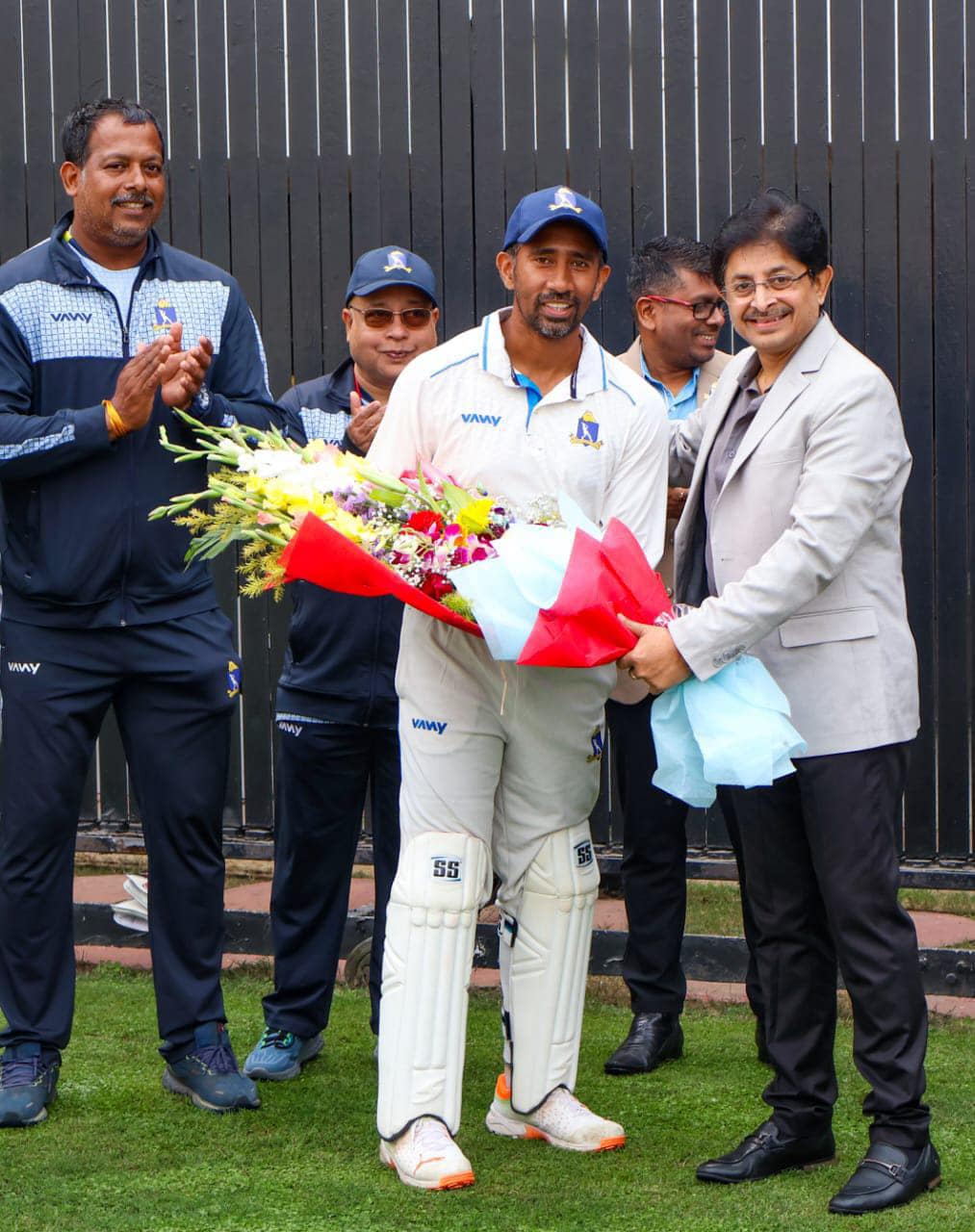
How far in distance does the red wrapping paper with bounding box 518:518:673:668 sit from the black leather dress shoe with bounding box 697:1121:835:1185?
1.19 m

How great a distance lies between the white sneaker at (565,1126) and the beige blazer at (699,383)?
1.51m

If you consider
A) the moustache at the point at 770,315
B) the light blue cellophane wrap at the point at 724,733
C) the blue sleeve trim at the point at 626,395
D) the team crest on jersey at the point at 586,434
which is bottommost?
the light blue cellophane wrap at the point at 724,733

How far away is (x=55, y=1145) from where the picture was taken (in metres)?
4.05

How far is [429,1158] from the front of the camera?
374cm

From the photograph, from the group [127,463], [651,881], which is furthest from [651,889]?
[127,463]

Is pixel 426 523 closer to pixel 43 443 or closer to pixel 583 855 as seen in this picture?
pixel 583 855

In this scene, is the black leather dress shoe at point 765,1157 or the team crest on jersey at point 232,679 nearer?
the black leather dress shoe at point 765,1157

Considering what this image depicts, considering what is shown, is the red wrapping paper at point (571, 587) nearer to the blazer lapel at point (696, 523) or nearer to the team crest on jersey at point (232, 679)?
the blazer lapel at point (696, 523)

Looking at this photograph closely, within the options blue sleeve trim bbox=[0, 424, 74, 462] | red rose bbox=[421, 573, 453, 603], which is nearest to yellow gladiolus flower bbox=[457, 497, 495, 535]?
red rose bbox=[421, 573, 453, 603]

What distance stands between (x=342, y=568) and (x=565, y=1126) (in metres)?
1.50

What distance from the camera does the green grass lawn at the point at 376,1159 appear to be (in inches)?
141

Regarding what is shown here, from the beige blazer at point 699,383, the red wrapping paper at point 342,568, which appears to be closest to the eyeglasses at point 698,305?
the beige blazer at point 699,383

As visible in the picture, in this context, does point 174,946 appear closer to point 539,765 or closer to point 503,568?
point 539,765

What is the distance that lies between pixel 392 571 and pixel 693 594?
2.75 ft
